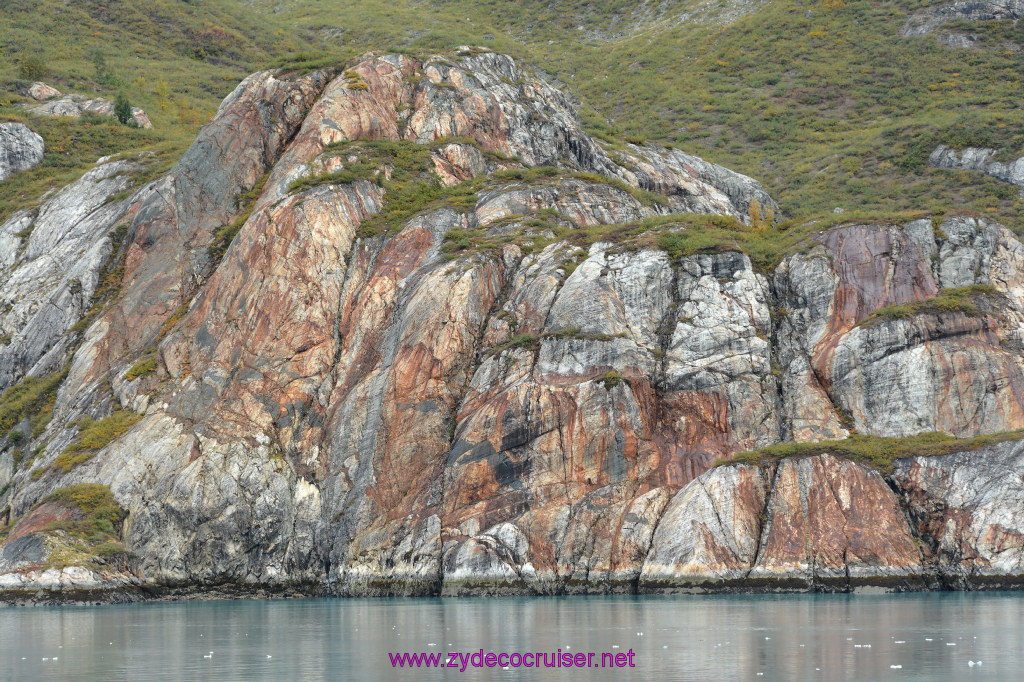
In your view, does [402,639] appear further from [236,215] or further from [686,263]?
[236,215]

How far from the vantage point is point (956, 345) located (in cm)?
6166

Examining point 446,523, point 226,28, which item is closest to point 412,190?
point 446,523

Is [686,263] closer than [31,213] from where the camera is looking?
Yes

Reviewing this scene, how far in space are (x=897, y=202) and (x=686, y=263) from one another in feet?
158

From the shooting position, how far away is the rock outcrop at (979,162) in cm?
10781

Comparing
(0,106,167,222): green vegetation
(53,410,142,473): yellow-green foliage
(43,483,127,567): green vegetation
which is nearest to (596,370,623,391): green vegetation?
(43,483,127,567): green vegetation

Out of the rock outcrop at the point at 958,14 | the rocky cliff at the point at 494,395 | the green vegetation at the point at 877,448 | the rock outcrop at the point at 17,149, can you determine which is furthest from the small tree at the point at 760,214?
the rock outcrop at the point at 17,149

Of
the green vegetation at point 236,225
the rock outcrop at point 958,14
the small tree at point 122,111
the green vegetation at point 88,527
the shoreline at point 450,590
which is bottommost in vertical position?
the shoreline at point 450,590

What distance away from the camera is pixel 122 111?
414ft

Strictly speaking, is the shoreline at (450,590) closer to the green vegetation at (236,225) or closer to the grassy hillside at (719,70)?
the green vegetation at (236,225)

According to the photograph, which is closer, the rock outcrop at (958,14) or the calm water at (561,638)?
the calm water at (561,638)

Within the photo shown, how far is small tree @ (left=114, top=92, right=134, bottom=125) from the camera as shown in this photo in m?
126

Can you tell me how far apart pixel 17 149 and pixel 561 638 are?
9437cm

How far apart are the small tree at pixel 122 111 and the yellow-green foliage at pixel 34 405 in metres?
52.8
